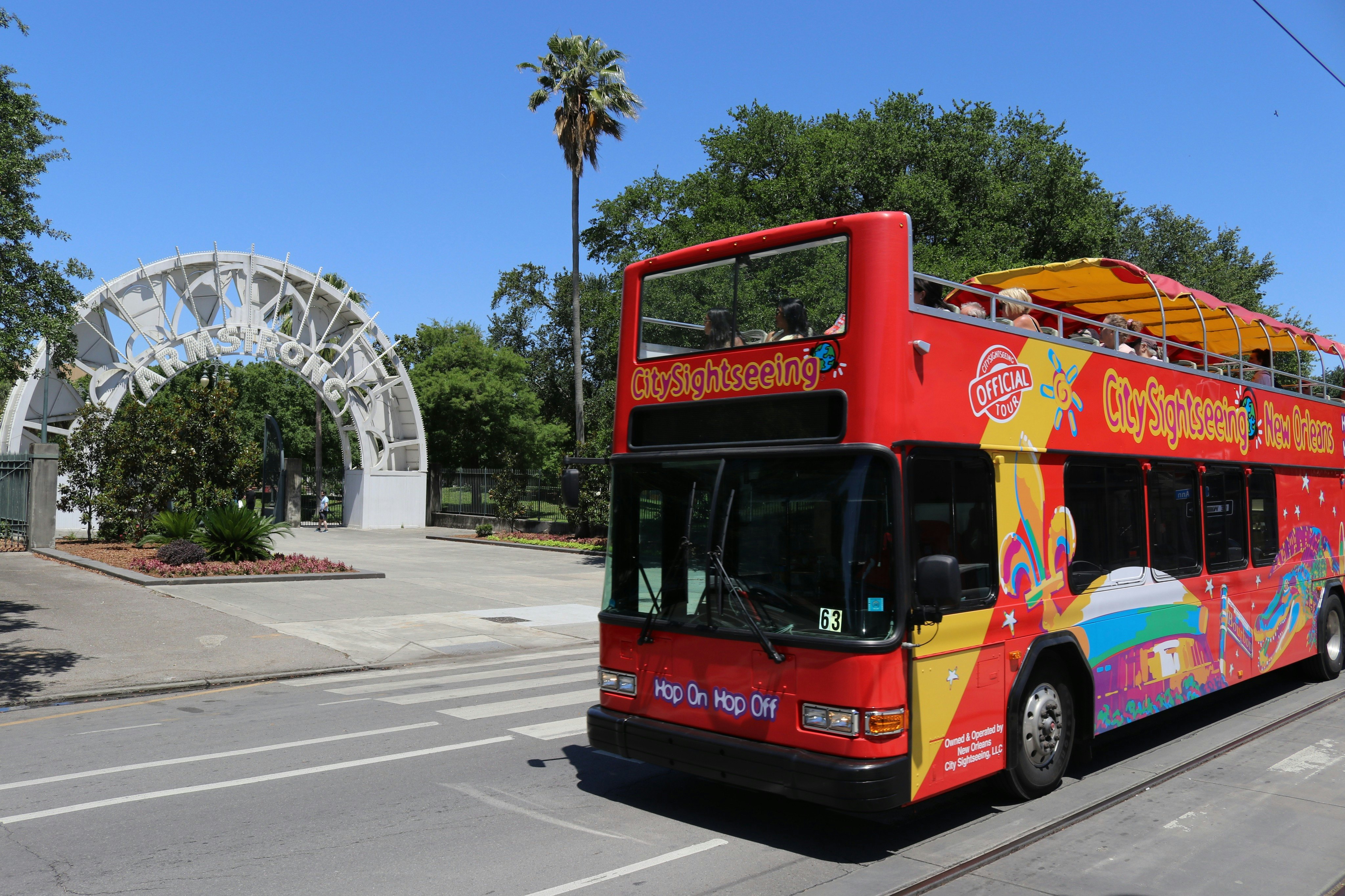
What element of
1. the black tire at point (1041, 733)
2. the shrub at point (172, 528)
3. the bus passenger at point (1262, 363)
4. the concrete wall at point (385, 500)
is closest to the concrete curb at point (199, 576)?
the shrub at point (172, 528)

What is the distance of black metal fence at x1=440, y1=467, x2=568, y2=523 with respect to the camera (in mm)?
39031

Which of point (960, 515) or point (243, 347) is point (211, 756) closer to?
point (960, 515)

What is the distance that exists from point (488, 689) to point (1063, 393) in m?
6.62

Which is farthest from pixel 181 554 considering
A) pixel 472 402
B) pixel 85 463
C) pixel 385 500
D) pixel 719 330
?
pixel 472 402

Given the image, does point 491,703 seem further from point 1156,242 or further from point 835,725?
point 1156,242

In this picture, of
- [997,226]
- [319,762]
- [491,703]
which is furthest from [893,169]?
[319,762]

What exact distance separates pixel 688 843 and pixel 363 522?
38.2m

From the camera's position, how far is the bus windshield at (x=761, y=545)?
17.8ft

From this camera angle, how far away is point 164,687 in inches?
424

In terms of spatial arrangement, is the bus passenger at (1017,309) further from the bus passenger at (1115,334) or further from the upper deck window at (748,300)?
the upper deck window at (748,300)

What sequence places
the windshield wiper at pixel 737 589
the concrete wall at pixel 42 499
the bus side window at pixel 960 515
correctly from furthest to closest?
the concrete wall at pixel 42 499
the bus side window at pixel 960 515
the windshield wiper at pixel 737 589

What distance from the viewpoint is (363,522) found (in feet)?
137

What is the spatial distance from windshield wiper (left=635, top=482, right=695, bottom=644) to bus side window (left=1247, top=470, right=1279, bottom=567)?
6465 millimetres

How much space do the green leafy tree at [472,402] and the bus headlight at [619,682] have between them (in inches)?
1804
